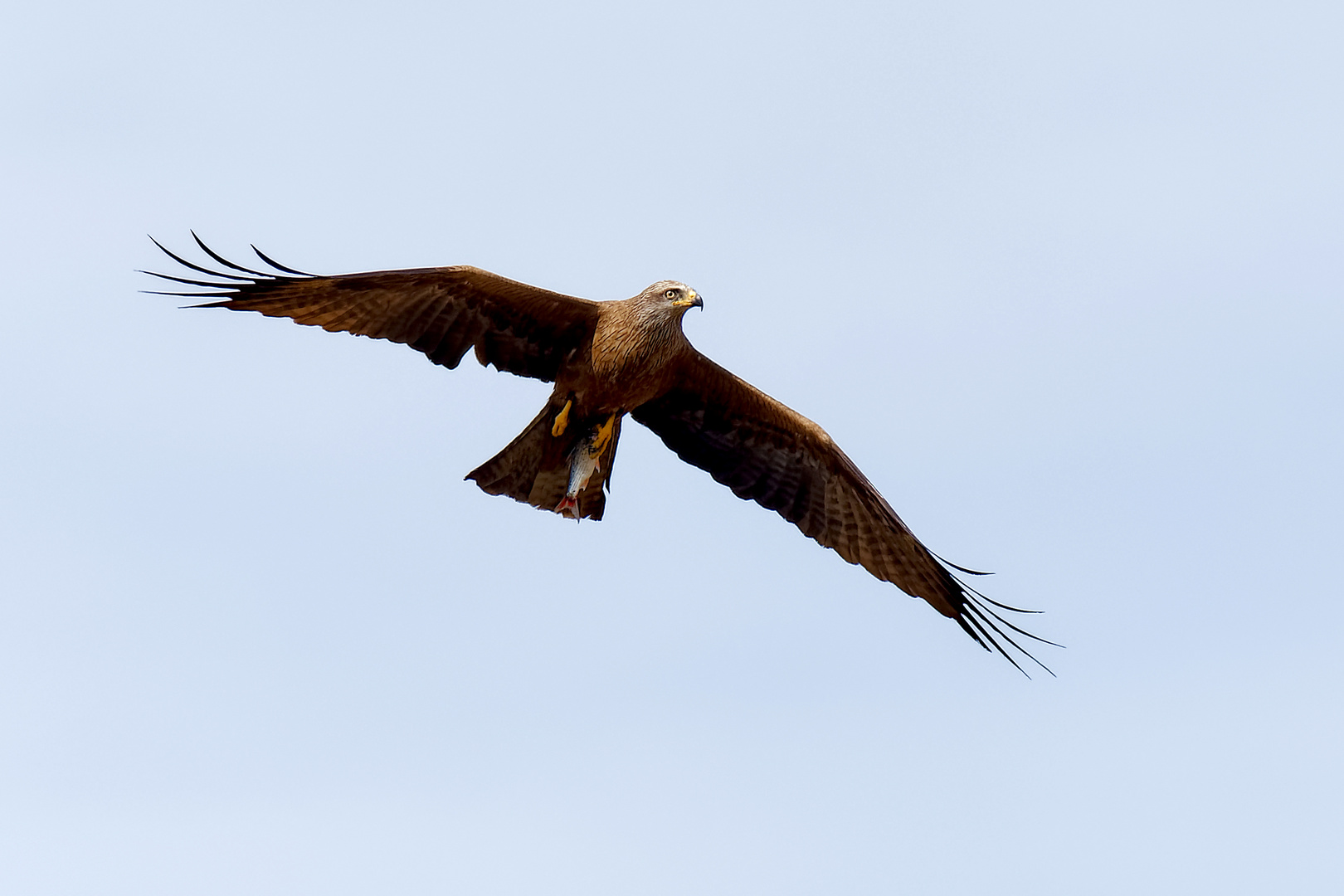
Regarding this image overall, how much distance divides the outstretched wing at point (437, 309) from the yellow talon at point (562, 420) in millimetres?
252

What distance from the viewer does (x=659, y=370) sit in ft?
43.0

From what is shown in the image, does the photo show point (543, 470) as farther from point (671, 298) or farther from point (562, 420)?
point (671, 298)

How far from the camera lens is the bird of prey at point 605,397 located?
1265 cm

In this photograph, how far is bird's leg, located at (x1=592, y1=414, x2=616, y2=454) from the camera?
1339cm

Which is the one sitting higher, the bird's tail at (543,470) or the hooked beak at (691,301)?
the hooked beak at (691,301)

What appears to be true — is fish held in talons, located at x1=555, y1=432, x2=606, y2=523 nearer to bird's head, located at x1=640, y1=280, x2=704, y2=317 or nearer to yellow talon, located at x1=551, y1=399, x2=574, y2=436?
yellow talon, located at x1=551, y1=399, x2=574, y2=436

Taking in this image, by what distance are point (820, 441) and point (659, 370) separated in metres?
1.60

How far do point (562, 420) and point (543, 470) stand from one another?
0.46 meters

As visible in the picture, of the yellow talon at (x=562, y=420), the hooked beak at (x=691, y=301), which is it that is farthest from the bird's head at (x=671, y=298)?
the yellow talon at (x=562, y=420)

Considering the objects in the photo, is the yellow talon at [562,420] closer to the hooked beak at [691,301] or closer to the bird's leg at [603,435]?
the bird's leg at [603,435]

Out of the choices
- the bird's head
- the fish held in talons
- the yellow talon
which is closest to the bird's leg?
the fish held in talons

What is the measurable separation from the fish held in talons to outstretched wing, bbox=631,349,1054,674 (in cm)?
78

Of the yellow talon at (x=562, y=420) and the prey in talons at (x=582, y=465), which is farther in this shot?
the prey in talons at (x=582, y=465)

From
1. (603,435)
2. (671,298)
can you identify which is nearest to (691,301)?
(671,298)
